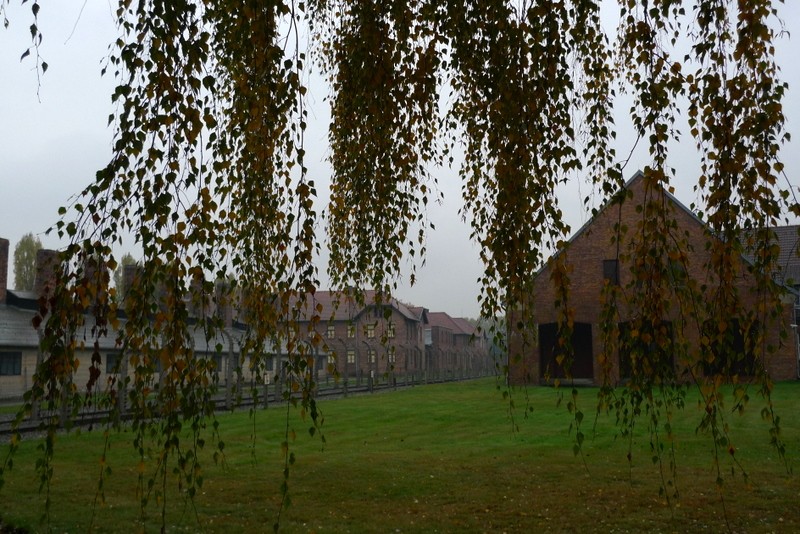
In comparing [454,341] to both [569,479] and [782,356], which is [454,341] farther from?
[569,479]

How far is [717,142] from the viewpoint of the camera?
394cm

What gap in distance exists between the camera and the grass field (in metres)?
7.60

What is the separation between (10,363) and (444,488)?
24.5 metres

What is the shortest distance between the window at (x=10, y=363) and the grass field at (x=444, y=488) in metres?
14.2

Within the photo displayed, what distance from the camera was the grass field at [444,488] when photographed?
7598mm

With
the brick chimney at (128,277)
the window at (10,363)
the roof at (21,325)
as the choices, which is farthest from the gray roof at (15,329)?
the brick chimney at (128,277)

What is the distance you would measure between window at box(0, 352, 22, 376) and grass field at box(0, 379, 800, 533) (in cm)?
1416

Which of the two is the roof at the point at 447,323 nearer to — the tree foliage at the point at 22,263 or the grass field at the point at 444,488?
the tree foliage at the point at 22,263

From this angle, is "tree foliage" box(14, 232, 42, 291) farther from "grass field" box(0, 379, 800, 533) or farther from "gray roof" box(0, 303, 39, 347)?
"grass field" box(0, 379, 800, 533)

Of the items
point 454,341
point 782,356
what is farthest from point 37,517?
point 454,341

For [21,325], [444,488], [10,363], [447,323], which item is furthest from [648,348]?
[447,323]

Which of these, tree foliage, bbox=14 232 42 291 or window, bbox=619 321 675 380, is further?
tree foliage, bbox=14 232 42 291

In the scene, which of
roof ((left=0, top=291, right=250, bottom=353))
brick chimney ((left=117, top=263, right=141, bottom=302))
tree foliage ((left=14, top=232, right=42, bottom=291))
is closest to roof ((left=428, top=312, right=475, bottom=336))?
tree foliage ((left=14, top=232, right=42, bottom=291))

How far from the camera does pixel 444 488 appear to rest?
958cm
